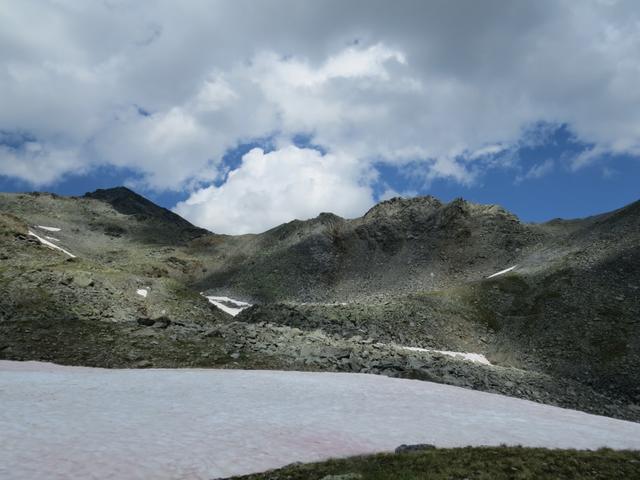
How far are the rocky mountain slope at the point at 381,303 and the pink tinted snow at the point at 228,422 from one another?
6.56m

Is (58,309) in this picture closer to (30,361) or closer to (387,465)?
(30,361)

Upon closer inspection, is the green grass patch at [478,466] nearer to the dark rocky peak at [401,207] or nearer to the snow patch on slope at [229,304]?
the snow patch on slope at [229,304]

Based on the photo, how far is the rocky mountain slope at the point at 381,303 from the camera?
3828 centimetres

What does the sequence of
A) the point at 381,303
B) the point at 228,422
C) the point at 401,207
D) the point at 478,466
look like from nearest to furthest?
1. the point at 478,466
2. the point at 228,422
3. the point at 381,303
4. the point at 401,207

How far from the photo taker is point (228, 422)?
19.4 m

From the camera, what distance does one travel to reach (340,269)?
118m

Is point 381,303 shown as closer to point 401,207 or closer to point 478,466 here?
point 478,466

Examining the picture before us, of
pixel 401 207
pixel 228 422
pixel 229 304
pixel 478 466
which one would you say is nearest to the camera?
pixel 478 466

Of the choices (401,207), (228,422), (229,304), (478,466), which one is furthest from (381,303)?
(401,207)

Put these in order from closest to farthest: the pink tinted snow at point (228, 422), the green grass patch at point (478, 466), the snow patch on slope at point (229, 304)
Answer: the green grass patch at point (478, 466) < the pink tinted snow at point (228, 422) < the snow patch on slope at point (229, 304)

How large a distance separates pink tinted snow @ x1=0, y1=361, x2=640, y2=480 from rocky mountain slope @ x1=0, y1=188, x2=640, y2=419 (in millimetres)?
6564

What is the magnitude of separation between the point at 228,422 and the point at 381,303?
51.3m

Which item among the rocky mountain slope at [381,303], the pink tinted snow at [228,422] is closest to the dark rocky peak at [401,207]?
the rocky mountain slope at [381,303]

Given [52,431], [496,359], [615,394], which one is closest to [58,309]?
[52,431]
